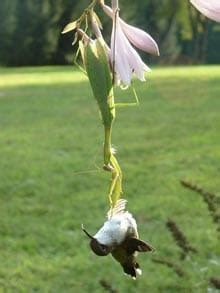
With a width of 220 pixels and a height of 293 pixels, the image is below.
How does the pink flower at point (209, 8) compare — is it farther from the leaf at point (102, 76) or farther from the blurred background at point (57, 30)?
the blurred background at point (57, 30)

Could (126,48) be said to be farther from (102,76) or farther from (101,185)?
(101,185)

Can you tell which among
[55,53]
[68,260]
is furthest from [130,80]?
[55,53]

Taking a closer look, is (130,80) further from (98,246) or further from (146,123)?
(146,123)

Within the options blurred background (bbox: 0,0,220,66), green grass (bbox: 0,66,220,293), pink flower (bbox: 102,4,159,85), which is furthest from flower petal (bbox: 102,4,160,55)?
blurred background (bbox: 0,0,220,66)

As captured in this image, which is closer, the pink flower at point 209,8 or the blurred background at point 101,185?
the pink flower at point 209,8

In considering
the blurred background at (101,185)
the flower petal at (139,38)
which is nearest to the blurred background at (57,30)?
the blurred background at (101,185)

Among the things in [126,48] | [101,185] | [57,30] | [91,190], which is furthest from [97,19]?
[57,30]

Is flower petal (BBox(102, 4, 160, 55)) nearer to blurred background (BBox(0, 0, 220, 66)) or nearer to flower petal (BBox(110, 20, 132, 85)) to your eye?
flower petal (BBox(110, 20, 132, 85))
